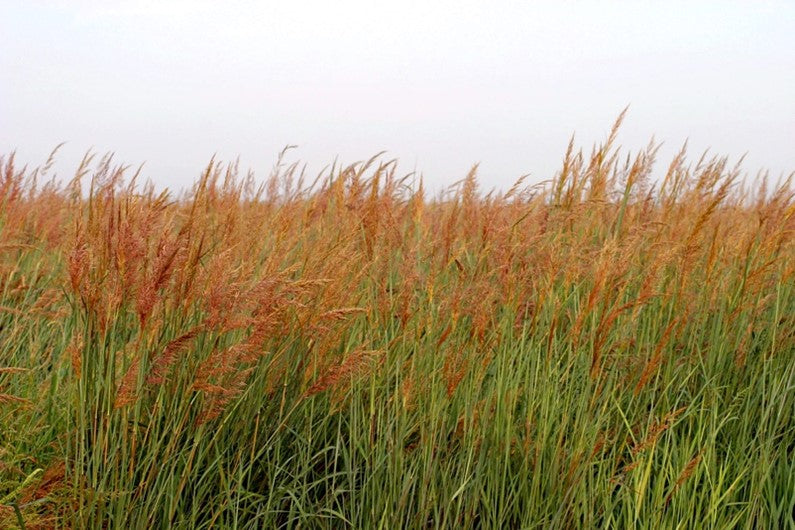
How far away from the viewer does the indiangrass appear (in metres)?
1.92

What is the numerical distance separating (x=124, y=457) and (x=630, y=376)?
5.77 feet

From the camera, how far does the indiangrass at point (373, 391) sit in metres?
1.92

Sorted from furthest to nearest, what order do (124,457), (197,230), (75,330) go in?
1. (197,230)
2. (75,330)
3. (124,457)

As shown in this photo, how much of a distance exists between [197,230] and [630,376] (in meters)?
1.60

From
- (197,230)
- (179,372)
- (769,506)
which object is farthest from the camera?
(769,506)

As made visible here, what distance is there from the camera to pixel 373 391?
7.51ft

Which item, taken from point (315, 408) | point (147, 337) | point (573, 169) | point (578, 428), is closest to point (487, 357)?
point (578, 428)

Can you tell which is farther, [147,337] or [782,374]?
[782,374]

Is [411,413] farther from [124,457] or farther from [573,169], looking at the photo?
[573,169]

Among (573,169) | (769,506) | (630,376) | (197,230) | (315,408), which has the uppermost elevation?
(573,169)

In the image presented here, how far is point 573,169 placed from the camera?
3.39 metres

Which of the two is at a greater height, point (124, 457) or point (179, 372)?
point (179, 372)

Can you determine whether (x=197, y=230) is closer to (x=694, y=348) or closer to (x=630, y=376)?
(x=630, y=376)

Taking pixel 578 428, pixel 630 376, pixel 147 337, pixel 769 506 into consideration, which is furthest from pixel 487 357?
pixel 769 506
